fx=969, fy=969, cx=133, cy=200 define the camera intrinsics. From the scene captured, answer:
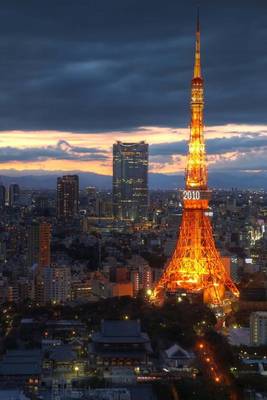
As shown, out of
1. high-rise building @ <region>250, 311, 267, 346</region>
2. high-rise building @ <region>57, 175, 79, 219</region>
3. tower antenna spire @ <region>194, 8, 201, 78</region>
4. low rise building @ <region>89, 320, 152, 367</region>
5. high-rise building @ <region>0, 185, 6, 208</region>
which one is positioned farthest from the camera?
high-rise building @ <region>0, 185, 6, 208</region>

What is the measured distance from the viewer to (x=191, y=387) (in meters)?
10.9

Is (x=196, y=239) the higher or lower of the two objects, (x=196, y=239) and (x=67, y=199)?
the higher

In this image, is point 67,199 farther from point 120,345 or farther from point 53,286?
point 120,345

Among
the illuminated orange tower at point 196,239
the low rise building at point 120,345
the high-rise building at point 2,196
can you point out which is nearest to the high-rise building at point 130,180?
the high-rise building at point 2,196

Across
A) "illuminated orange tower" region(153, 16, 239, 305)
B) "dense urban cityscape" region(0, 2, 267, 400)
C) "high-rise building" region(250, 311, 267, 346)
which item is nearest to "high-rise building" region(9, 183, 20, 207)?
"dense urban cityscape" region(0, 2, 267, 400)

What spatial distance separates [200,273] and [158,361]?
241 inches

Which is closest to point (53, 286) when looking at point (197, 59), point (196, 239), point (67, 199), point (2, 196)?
point (196, 239)

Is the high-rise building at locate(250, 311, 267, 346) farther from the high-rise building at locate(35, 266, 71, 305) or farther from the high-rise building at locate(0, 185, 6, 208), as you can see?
the high-rise building at locate(0, 185, 6, 208)

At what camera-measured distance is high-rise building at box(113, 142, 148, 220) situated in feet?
162

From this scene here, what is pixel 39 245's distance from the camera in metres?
28.9

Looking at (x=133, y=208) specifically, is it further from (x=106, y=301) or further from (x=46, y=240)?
(x=106, y=301)

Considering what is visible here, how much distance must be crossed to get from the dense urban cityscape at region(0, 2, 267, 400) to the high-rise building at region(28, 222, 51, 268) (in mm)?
53

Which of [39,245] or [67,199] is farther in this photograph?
[67,199]

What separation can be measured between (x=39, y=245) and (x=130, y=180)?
77.9ft
